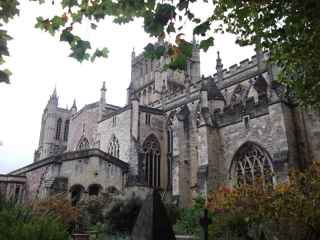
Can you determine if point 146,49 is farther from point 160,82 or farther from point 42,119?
point 42,119

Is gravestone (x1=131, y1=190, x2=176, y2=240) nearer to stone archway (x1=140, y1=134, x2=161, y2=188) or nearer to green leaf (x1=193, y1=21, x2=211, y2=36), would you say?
green leaf (x1=193, y1=21, x2=211, y2=36)

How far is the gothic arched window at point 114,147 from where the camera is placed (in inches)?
1175

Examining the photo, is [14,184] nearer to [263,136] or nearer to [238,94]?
[263,136]

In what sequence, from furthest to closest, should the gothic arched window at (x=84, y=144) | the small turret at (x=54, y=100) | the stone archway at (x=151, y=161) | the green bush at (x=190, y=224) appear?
the small turret at (x=54, y=100), the gothic arched window at (x=84, y=144), the stone archway at (x=151, y=161), the green bush at (x=190, y=224)

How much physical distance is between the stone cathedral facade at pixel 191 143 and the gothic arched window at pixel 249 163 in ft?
0.17

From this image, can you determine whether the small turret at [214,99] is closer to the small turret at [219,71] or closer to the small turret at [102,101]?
the small turret at [219,71]

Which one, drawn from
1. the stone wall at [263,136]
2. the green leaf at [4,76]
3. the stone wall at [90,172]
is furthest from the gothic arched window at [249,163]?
the green leaf at [4,76]

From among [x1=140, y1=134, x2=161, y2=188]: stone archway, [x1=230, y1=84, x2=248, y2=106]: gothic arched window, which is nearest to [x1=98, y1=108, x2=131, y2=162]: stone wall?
[x1=140, y1=134, x2=161, y2=188]: stone archway

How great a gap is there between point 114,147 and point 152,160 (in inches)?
154

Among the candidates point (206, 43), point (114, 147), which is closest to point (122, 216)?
point (206, 43)

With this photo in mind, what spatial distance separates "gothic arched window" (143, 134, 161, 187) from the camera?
2827 cm

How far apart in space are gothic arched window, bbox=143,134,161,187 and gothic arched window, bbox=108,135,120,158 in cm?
261

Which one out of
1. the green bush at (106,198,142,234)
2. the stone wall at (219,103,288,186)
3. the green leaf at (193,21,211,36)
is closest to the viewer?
the green leaf at (193,21,211,36)

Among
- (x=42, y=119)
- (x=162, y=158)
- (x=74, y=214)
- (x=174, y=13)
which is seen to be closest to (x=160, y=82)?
(x=162, y=158)
